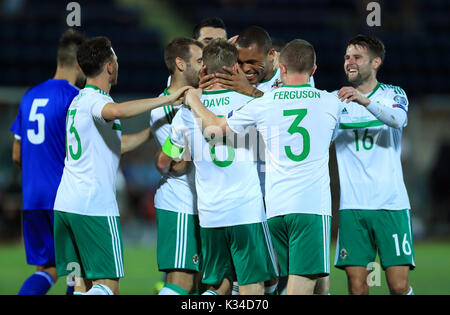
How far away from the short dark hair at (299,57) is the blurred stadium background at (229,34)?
282 inches

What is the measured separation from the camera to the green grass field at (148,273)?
7.66 m

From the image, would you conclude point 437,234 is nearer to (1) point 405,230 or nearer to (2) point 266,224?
(1) point 405,230

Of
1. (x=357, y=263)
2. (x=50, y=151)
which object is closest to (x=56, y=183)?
(x=50, y=151)

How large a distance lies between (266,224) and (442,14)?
1357cm

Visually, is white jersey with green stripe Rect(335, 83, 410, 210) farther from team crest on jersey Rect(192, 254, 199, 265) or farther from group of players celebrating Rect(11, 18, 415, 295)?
team crest on jersey Rect(192, 254, 199, 265)

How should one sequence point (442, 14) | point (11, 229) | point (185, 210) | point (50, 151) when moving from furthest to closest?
point (442, 14) < point (11, 229) < point (50, 151) < point (185, 210)

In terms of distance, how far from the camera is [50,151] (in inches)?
217

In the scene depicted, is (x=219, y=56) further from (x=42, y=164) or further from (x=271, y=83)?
(x=42, y=164)

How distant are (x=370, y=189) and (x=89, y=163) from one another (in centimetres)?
221

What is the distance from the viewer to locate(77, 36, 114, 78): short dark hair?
4.82 metres

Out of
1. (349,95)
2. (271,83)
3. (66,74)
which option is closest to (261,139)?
(349,95)

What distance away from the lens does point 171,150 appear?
469 cm

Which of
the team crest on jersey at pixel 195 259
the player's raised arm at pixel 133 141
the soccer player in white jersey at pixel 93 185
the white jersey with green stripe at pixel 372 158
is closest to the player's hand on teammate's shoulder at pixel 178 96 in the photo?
the soccer player in white jersey at pixel 93 185

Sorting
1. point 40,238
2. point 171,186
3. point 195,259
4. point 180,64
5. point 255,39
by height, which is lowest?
point 195,259
